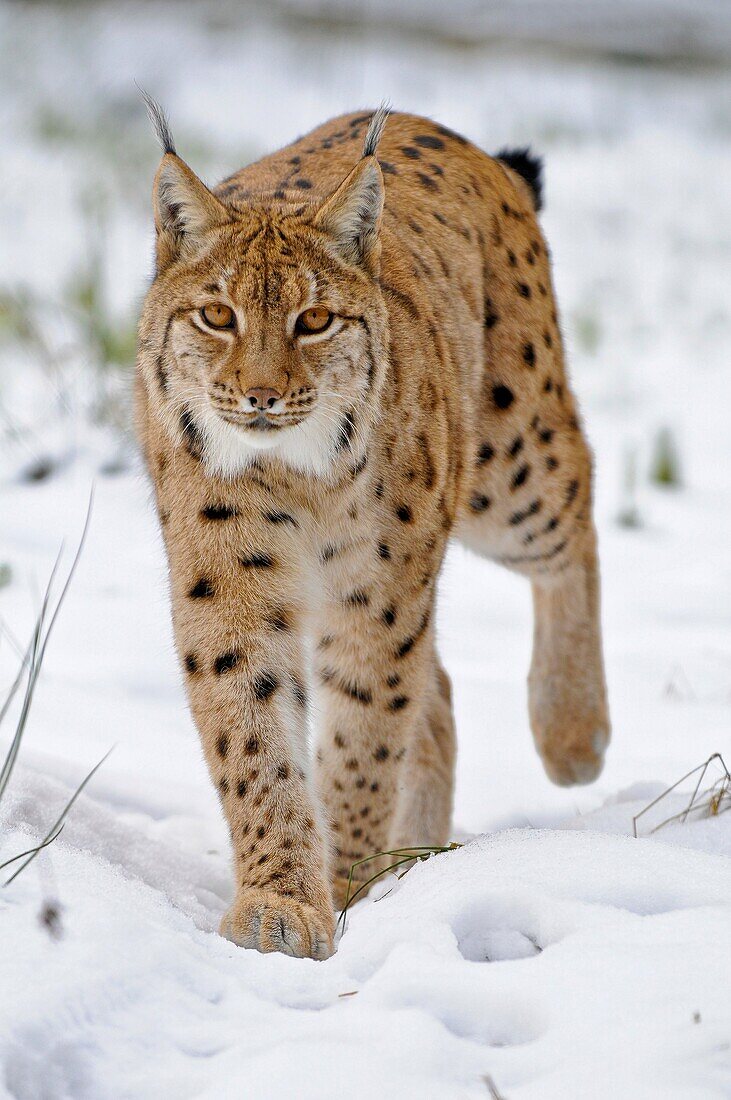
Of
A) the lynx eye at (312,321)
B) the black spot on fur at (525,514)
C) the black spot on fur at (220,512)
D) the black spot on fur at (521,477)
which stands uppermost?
the lynx eye at (312,321)

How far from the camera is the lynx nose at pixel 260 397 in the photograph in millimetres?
2807

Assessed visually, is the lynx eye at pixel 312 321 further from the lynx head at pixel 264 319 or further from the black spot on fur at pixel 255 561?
the black spot on fur at pixel 255 561

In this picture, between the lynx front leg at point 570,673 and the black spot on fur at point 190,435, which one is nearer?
the black spot on fur at point 190,435

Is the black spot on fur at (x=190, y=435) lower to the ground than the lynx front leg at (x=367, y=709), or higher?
higher

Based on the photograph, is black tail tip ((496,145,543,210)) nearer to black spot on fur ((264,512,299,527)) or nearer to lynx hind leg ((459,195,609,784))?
lynx hind leg ((459,195,609,784))

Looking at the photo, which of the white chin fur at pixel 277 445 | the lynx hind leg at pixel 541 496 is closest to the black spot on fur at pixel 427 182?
the lynx hind leg at pixel 541 496

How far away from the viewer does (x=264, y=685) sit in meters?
2.94

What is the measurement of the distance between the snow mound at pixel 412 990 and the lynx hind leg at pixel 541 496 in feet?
5.54

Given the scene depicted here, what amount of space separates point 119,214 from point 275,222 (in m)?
6.94

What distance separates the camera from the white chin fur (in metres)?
2.89

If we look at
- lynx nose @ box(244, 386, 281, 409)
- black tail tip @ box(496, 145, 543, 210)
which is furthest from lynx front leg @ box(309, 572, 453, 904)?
black tail tip @ box(496, 145, 543, 210)

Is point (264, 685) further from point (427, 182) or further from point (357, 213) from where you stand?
point (427, 182)

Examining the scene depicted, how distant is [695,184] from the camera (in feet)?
39.1

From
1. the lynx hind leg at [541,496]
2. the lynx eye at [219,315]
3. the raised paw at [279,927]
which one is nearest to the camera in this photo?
the raised paw at [279,927]
